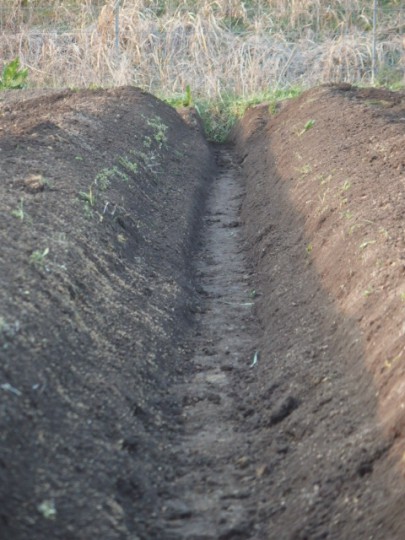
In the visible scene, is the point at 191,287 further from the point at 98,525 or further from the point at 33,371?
the point at 98,525

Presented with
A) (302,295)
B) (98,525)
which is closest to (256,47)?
(302,295)

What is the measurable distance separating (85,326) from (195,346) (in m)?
1.26

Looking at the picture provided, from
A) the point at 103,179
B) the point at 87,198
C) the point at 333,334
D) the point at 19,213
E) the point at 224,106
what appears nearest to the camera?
the point at 333,334

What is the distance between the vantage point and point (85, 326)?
470cm

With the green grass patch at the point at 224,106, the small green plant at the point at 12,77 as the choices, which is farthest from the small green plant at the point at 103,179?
the small green plant at the point at 12,77

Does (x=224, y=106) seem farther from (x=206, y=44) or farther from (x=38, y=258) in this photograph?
(x=38, y=258)

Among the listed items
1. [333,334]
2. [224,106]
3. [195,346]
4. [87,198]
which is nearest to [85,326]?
[195,346]

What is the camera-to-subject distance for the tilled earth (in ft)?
11.4

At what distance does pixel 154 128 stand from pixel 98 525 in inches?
324

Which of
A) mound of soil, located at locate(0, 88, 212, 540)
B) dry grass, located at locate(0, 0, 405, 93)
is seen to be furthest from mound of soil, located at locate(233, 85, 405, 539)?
dry grass, located at locate(0, 0, 405, 93)

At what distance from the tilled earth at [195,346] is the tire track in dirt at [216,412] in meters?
0.01

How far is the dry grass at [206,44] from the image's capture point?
58.1 feet

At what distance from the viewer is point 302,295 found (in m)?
6.05

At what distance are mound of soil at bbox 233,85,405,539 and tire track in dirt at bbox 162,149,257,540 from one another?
0.13 metres
